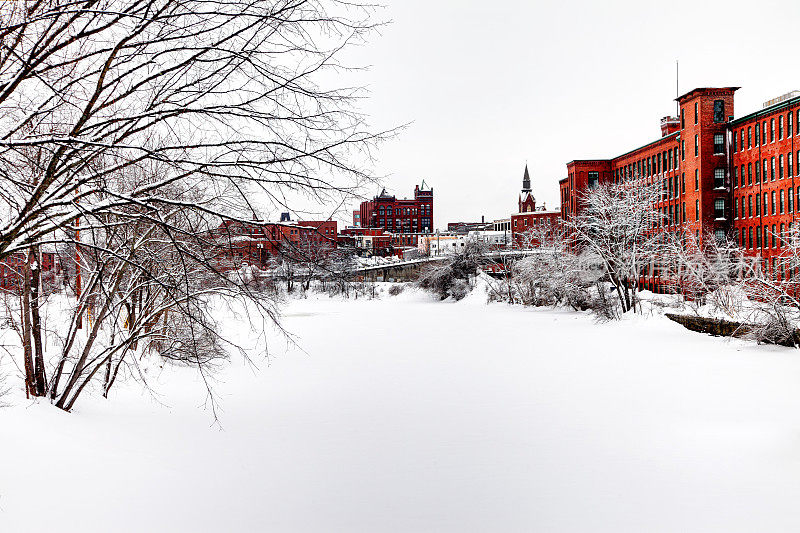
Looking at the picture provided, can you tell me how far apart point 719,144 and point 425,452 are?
2350 inches

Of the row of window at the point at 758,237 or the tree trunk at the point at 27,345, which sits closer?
the tree trunk at the point at 27,345

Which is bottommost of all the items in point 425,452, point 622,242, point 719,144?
point 425,452

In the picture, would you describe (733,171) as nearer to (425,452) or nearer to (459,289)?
(459,289)

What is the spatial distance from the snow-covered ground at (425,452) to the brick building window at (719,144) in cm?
4410

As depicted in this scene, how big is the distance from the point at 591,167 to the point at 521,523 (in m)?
85.0

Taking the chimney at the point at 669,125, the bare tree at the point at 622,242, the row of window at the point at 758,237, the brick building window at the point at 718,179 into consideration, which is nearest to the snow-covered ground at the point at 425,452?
the bare tree at the point at 622,242

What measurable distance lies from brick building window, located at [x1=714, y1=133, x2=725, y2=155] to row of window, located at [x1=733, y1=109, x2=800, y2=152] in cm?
107

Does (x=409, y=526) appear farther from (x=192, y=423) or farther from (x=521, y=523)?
(x=192, y=423)

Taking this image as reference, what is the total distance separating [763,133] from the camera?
191 ft

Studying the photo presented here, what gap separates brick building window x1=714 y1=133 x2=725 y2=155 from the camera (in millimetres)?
62625

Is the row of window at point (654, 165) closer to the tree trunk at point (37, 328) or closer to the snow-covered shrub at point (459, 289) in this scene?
the snow-covered shrub at point (459, 289)

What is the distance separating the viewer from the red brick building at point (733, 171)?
55.1m

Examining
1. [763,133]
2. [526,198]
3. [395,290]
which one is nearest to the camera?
[763,133]

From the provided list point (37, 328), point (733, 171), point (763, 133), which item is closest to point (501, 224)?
point (733, 171)
